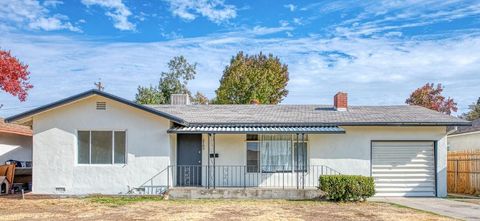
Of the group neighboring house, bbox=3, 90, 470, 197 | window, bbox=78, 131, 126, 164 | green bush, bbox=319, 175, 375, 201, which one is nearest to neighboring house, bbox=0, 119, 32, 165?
neighboring house, bbox=3, 90, 470, 197

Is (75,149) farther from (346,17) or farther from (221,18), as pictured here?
(346,17)

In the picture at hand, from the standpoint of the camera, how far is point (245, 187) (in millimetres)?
18859

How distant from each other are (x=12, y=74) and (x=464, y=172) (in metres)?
22.3

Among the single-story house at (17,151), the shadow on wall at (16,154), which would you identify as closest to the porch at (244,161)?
the single-story house at (17,151)

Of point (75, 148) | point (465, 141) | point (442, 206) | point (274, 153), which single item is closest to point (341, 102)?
point (274, 153)

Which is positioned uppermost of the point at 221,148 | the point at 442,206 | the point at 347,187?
the point at 221,148

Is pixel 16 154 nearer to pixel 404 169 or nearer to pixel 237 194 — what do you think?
pixel 237 194

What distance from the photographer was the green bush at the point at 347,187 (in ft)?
55.4

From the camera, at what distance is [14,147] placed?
25234 mm

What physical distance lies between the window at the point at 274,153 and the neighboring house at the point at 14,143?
12.3 metres

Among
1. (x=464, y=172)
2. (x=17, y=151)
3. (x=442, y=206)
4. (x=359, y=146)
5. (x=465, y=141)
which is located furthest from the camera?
(x=465, y=141)

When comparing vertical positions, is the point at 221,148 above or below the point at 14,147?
above

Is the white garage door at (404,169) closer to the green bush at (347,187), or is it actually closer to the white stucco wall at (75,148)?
the green bush at (347,187)

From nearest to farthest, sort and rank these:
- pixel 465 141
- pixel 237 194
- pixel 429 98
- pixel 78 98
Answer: pixel 237 194
pixel 78 98
pixel 465 141
pixel 429 98
